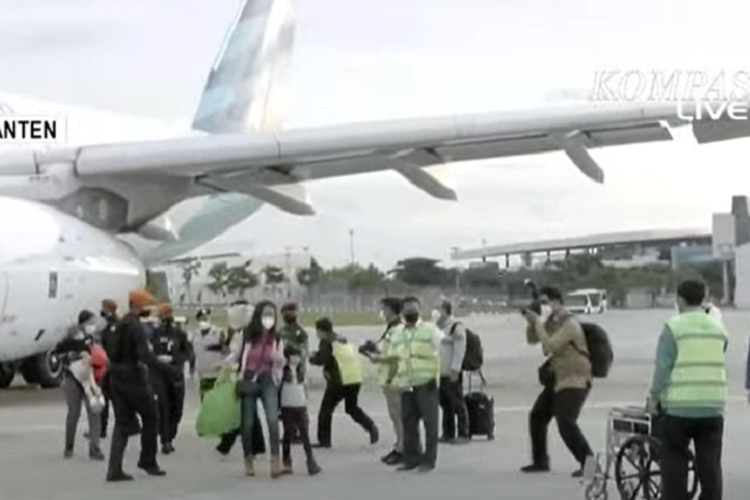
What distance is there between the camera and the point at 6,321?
15703 mm

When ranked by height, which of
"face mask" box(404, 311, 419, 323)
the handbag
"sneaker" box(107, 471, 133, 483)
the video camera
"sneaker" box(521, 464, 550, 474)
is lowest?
"sneaker" box(107, 471, 133, 483)

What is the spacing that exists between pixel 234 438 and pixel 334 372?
1.04 metres

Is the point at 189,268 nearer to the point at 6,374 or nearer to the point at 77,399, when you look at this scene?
the point at 6,374

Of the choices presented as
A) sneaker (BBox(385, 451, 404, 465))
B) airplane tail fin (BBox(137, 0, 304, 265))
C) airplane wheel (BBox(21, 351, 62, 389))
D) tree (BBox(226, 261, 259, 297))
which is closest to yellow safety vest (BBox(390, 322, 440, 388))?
sneaker (BBox(385, 451, 404, 465))

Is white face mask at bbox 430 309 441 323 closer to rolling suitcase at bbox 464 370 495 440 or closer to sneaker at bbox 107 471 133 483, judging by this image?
rolling suitcase at bbox 464 370 495 440

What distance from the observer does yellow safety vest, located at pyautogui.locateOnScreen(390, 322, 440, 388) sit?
415 inches

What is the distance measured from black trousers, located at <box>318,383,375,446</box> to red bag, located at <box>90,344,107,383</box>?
1.98 meters

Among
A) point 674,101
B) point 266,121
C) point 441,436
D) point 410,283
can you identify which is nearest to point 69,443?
point 441,436

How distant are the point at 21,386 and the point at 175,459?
31.8ft

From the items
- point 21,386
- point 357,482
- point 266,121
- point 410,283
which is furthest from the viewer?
point 410,283

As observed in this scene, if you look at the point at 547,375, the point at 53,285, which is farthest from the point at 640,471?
the point at 53,285

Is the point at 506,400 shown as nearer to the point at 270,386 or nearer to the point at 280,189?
the point at 280,189

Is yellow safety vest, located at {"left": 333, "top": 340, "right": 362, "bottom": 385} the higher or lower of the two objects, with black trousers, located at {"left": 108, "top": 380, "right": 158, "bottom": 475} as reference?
higher

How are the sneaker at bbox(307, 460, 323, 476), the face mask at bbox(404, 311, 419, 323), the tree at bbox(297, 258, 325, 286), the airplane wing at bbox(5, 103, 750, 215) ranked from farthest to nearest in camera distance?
the tree at bbox(297, 258, 325, 286)
the airplane wing at bbox(5, 103, 750, 215)
the face mask at bbox(404, 311, 419, 323)
the sneaker at bbox(307, 460, 323, 476)
